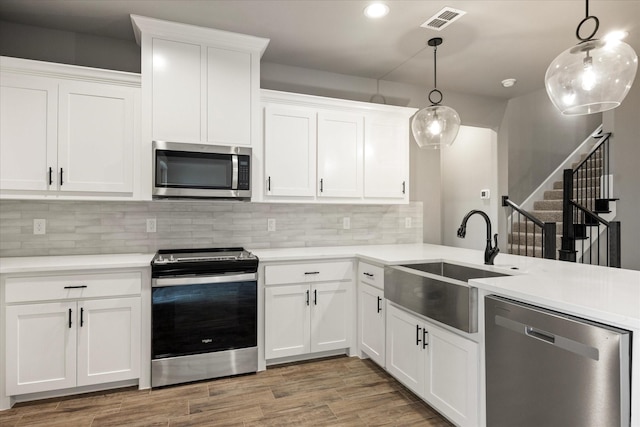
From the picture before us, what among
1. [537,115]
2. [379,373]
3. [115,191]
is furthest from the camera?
[537,115]

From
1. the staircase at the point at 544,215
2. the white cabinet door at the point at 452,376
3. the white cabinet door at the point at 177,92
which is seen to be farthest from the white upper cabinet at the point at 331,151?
the staircase at the point at 544,215

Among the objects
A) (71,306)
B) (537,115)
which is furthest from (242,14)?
(537,115)

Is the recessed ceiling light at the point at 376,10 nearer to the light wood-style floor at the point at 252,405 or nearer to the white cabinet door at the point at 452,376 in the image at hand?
the white cabinet door at the point at 452,376

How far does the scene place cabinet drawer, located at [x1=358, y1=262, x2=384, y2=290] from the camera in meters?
2.78

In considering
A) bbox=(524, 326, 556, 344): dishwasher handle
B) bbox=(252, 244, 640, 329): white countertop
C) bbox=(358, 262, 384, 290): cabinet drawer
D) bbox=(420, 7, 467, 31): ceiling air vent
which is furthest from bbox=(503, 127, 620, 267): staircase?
bbox=(524, 326, 556, 344): dishwasher handle

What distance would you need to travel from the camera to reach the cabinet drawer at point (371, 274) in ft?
9.12

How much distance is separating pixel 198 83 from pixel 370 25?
138 cm

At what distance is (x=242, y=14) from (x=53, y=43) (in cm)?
155

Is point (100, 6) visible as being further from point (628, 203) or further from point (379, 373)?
point (628, 203)

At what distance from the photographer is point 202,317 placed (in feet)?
8.68

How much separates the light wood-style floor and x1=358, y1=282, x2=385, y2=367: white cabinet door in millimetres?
193

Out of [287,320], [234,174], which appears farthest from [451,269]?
[234,174]

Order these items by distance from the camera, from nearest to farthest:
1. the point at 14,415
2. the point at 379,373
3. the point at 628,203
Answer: the point at 14,415 → the point at 379,373 → the point at 628,203

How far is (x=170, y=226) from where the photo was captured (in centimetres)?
308
